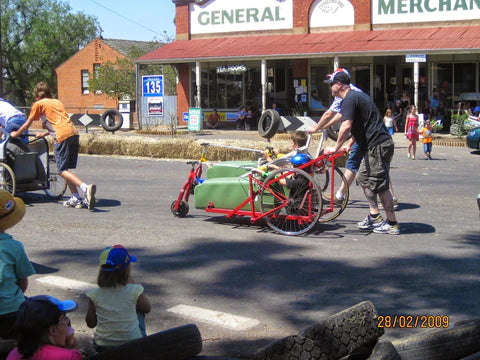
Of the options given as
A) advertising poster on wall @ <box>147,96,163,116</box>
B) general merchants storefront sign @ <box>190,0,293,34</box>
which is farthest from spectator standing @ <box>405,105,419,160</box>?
general merchants storefront sign @ <box>190,0,293,34</box>

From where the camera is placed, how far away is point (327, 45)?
94.8ft

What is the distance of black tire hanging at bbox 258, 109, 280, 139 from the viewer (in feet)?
34.2

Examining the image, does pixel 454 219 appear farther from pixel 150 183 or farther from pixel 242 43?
pixel 242 43

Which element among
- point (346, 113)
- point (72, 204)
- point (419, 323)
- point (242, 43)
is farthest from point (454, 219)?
point (242, 43)

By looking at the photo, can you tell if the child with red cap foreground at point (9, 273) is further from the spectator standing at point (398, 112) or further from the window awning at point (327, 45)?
the spectator standing at point (398, 112)

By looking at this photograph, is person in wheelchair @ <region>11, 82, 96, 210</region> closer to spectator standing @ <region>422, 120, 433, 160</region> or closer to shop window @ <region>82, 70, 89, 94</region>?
spectator standing @ <region>422, 120, 433, 160</region>

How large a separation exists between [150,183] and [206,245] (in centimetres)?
534

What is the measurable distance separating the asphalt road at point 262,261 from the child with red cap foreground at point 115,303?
87 cm

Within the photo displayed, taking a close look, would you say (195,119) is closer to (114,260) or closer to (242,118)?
(242,118)

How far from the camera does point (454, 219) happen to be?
912cm

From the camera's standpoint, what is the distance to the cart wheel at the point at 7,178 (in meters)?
9.83

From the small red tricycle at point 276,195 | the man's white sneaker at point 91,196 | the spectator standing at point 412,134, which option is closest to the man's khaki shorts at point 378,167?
the small red tricycle at point 276,195

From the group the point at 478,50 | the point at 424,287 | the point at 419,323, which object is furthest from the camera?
the point at 478,50

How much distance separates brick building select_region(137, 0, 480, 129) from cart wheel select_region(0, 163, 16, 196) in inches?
763
